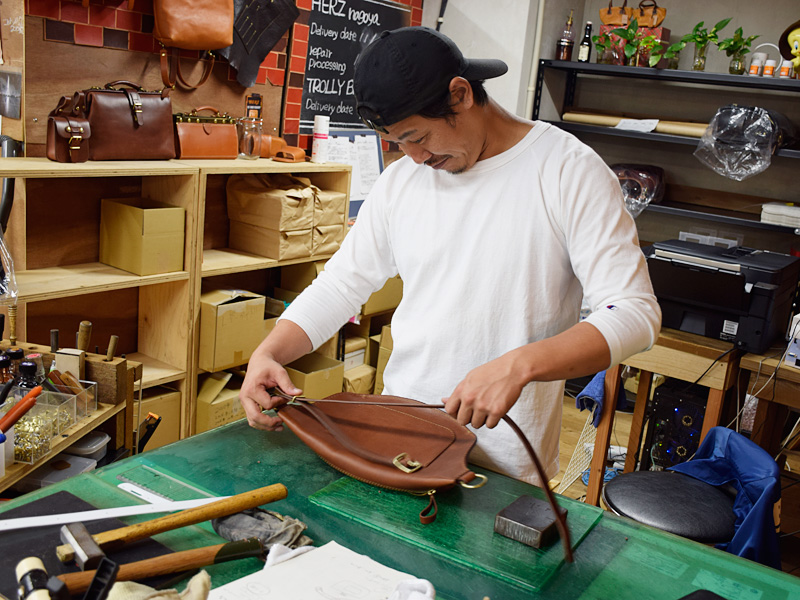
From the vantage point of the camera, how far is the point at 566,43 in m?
4.71

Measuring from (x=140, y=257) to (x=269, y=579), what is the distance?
1.96 m

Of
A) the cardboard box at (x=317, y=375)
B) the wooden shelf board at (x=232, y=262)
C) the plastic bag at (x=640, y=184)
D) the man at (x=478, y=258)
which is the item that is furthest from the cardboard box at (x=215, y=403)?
the plastic bag at (x=640, y=184)

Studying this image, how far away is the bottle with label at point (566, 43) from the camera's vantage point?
4.72 meters

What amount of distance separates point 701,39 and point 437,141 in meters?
3.33

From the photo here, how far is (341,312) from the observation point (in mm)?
1878

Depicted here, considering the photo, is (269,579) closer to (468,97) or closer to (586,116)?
(468,97)

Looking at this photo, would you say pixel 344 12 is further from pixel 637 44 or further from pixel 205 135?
pixel 637 44

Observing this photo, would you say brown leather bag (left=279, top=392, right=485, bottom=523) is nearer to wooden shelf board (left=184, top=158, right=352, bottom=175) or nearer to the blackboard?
wooden shelf board (left=184, top=158, right=352, bottom=175)

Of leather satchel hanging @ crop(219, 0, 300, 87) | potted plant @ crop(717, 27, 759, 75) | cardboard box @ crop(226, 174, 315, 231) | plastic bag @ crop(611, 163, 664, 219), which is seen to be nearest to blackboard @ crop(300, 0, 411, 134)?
leather satchel hanging @ crop(219, 0, 300, 87)

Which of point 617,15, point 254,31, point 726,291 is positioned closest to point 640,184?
point 617,15

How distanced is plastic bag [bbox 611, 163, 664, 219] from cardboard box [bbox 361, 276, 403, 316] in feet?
5.12

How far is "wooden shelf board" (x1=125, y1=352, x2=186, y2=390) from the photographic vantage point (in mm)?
2934

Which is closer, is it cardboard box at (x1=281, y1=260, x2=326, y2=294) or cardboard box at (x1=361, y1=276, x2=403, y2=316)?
cardboard box at (x1=281, y1=260, x2=326, y2=294)

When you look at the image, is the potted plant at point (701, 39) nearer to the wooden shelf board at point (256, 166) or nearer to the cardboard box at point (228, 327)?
A: the wooden shelf board at point (256, 166)
